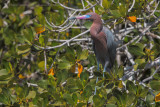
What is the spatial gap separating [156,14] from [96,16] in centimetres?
64

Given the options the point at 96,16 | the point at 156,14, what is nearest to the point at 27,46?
the point at 96,16

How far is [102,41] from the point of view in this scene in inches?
100

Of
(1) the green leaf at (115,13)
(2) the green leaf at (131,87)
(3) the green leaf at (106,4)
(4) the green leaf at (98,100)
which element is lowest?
(4) the green leaf at (98,100)

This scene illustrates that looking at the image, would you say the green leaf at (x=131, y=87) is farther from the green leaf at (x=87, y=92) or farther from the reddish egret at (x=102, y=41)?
the reddish egret at (x=102, y=41)

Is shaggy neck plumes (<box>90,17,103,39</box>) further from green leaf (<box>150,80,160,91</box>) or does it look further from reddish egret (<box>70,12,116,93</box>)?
green leaf (<box>150,80,160,91</box>)

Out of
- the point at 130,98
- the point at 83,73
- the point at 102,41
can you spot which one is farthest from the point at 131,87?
the point at 102,41

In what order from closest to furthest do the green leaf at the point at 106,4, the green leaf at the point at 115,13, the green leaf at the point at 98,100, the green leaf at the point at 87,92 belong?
the green leaf at the point at 98,100, the green leaf at the point at 87,92, the green leaf at the point at 115,13, the green leaf at the point at 106,4

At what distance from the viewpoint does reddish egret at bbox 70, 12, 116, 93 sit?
234cm

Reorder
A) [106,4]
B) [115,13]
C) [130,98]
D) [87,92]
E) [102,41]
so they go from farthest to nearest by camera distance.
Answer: [102,41], [106,4], [115,13], [87,92], [130,98]

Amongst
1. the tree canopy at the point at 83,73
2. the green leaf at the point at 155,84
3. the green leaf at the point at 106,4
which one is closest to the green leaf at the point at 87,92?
the tree canopy at the point at 83,73

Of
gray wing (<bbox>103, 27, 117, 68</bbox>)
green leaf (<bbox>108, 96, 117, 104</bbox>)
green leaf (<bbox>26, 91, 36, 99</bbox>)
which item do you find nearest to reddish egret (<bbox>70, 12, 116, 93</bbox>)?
gray wing (<bbox>103, 27, 117, 68</bbox>)

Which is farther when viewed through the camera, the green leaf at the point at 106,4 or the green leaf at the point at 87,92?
Answer: the green leaf at the point at 106,4

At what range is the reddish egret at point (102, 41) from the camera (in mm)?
2342

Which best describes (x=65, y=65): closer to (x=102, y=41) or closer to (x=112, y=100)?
(x=102, y=41)
